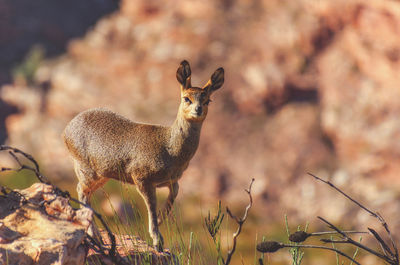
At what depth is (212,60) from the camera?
79.9 feet

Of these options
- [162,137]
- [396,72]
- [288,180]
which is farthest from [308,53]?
[162,137]

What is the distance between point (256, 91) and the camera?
2292cm

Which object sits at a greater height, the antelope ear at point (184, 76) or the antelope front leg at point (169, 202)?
the antelope ear at point (184, 76)

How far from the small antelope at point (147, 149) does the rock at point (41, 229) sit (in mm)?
867

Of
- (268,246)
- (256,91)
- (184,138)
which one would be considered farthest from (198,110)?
(256,91)

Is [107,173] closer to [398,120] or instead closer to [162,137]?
[162,137]

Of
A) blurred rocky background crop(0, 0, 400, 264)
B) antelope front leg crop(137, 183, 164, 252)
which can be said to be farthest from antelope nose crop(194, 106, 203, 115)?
blurred rocky background crop(0, 0, 400, 264)

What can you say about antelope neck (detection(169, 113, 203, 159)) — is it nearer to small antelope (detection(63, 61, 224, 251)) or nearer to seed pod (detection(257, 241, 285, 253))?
small antelope (detection(63, 61, 224, 251))

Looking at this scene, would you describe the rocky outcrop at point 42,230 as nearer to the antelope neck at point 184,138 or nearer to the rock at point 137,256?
the rock at point 137,256

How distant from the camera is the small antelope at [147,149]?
5.90 metres

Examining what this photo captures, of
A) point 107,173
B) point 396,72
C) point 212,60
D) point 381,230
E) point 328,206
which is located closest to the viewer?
point 107,173

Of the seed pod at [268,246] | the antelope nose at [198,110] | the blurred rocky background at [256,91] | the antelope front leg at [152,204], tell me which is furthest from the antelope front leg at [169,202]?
the blurred rocky background at [256,91]

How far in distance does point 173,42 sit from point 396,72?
32.5 feet

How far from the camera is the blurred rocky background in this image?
22.0 metres
